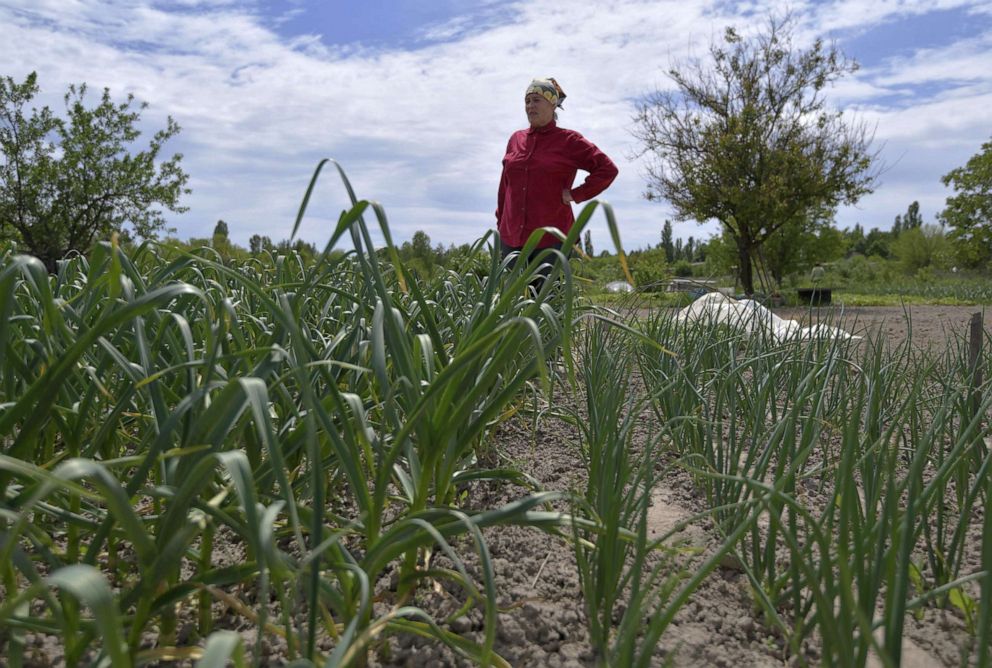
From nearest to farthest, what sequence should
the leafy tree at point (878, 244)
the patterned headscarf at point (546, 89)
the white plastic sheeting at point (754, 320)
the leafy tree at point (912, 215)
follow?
the white plastic sheeting at point (754, 320) < the patterned headscarf at point (546, 89) < the leafy tree at point (878, 244) < the leafy tree at point (912, 215)

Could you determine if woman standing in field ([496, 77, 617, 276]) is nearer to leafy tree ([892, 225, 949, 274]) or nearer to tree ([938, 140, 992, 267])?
tree ([938, 140, 992, 267])

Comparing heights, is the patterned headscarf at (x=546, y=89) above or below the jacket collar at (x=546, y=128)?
above

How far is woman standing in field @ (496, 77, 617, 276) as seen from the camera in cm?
367

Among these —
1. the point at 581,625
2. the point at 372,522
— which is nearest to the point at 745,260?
the point at 581,625

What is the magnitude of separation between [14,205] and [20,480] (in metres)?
14.0

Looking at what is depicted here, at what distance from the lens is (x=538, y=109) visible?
3623mm

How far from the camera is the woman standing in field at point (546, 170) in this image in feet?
12.1

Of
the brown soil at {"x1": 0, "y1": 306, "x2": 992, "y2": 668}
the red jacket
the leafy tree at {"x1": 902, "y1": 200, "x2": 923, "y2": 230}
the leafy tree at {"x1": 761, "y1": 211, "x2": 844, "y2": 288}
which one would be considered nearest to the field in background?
the brown soil at {"x1": 0, "y1": 306, "x2": 992, "y2": 668}

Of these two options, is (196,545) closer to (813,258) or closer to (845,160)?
(845,160)

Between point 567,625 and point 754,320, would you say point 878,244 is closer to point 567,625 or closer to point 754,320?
point 754,320

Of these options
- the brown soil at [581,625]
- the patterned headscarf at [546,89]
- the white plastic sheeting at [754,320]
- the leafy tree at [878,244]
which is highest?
the leafy tree at [878,244]

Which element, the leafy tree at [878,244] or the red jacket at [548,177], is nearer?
the red jacket at [548,177]

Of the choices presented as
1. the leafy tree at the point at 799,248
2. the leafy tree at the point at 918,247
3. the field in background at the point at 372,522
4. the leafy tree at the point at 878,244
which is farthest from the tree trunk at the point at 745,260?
the leafy tree at the point at 878,244

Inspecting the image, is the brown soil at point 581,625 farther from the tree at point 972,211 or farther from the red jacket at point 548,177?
the tree at point 972,211
